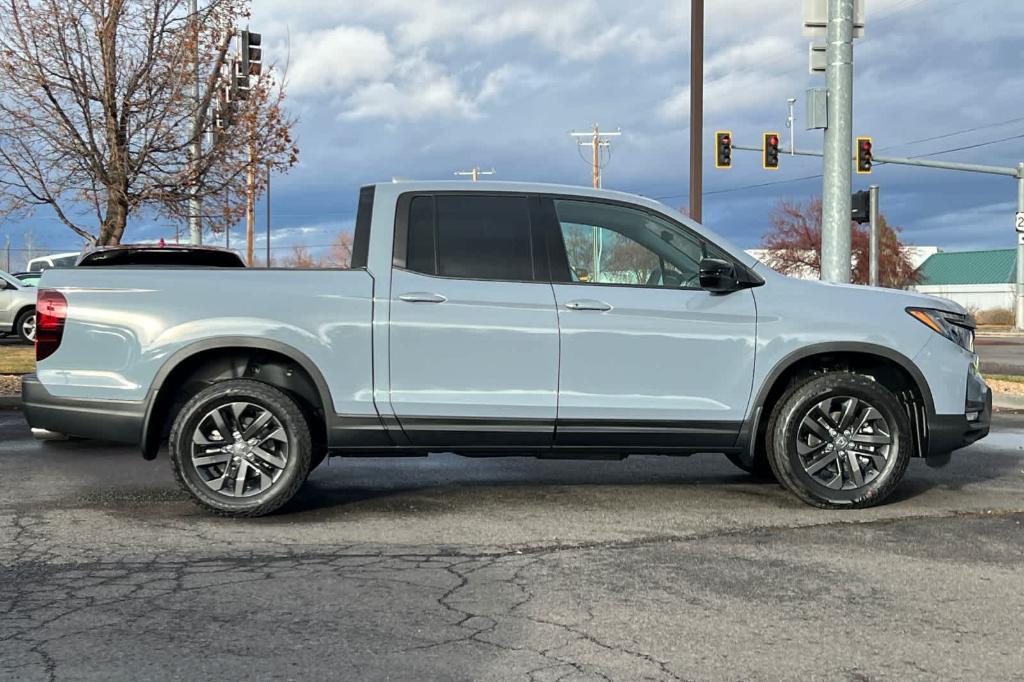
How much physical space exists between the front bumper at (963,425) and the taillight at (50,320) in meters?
5.30

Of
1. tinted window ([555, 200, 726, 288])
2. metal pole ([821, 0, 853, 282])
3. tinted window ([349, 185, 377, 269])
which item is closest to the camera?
tinted window ([349, 185, 377, 269])

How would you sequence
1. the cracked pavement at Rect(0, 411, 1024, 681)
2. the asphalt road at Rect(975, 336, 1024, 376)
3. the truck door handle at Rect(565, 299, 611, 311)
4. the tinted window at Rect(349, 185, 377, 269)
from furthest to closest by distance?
the asphalt road at Rect(975, 336, 1024, 376) < the tinted window at Rect(349, 185, 377, 269) < the truck door handle at Rect(565, 299, 611, 311) < the cracked pavement at Rect(0, 411, 1024, 681)

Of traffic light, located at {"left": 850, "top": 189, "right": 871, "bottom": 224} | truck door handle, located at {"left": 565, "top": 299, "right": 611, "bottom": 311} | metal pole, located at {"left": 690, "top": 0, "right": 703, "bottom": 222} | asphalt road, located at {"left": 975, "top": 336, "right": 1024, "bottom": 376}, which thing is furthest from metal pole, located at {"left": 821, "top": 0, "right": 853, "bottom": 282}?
asphalt road, located at {"left": 975, "top": 336, "right": 1024, "bottom": 376}

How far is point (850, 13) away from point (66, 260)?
39.1 metres

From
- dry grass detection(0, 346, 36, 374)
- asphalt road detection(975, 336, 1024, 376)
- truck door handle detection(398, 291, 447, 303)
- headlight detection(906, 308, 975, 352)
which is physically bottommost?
asphalt road detection(975, 336, 1024, 376)

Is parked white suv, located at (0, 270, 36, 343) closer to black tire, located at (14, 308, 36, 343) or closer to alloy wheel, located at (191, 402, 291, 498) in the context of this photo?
black tire, located at (14, 308, 36, 343)

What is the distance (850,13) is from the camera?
1218 cm

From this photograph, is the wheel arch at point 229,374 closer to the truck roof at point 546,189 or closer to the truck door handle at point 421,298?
the truck door handle at point 421,298

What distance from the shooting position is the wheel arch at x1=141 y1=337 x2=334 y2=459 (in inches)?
243

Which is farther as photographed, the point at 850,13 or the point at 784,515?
the point at 850,13

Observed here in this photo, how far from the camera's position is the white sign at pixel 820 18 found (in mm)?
12352

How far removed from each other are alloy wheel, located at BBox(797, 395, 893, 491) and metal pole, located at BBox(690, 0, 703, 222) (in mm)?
10056

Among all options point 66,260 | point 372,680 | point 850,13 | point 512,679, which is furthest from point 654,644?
point 66,260

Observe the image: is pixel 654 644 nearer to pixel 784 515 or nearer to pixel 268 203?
pixel 784 515
